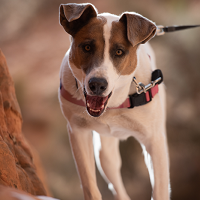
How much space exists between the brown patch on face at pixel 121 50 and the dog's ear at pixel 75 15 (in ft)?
0.46

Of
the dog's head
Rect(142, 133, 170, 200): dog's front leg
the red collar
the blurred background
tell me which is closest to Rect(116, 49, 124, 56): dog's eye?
the dog's head

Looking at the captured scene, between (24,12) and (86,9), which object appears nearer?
(86,9)

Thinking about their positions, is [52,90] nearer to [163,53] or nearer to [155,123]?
[163,53]

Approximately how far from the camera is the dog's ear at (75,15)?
1.40 meters

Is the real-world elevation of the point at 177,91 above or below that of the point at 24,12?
below

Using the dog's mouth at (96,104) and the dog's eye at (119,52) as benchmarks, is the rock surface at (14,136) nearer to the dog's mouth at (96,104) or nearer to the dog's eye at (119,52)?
the dog's mouth at (96,104)

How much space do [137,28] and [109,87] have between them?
0.32 metres

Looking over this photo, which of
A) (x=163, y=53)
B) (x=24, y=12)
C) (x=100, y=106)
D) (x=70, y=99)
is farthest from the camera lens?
(x=163, y=53)

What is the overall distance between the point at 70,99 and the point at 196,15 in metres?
3.17

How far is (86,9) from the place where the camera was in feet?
4.80

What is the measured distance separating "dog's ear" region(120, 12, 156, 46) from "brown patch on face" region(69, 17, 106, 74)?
0.13 m

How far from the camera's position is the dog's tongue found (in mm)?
1415

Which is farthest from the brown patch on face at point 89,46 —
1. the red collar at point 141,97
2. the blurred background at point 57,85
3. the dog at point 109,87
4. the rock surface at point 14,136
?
the blurred background at point 57,85

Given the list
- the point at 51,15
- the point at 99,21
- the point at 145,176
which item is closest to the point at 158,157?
the point at 99,21
